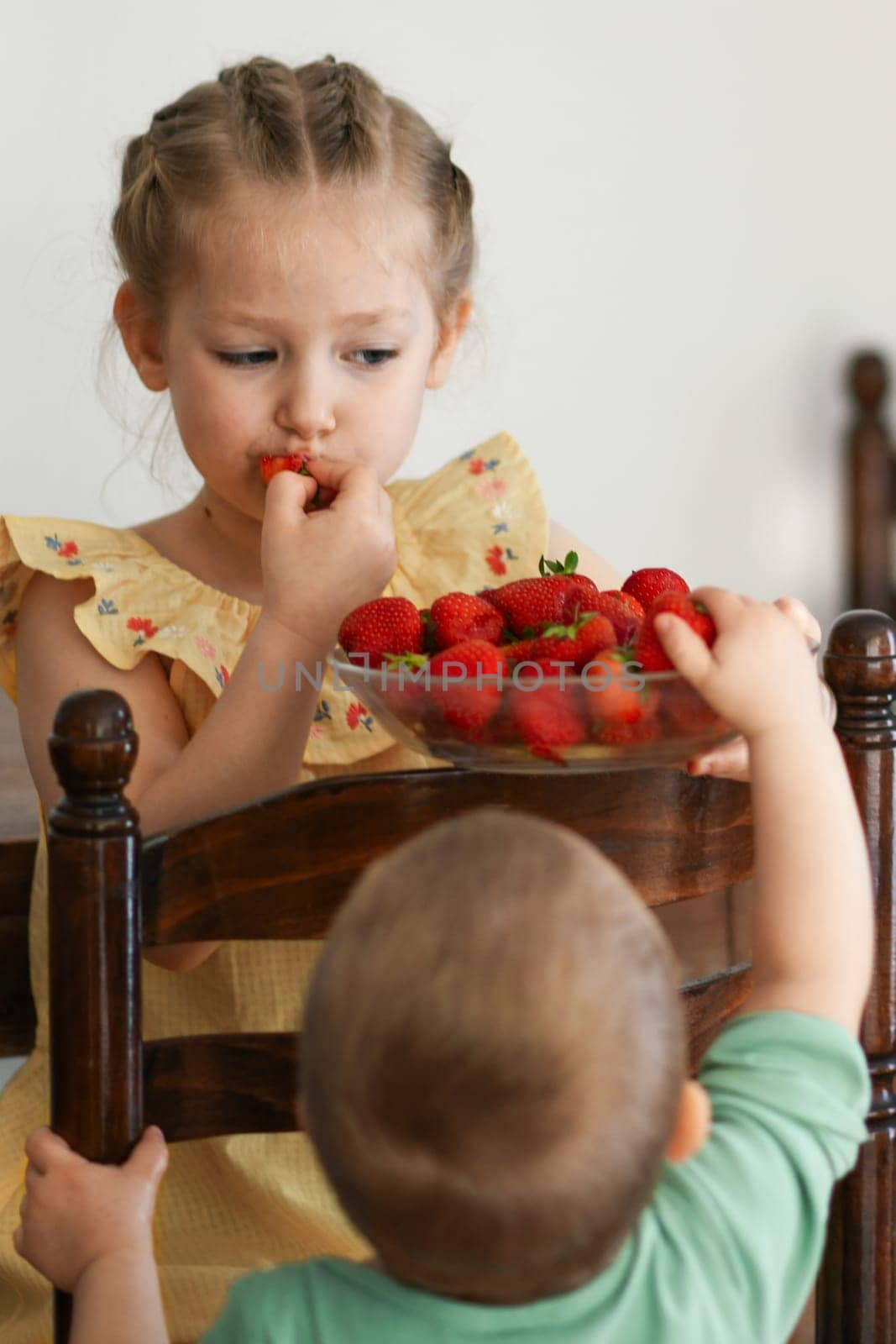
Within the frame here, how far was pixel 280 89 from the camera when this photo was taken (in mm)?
1268

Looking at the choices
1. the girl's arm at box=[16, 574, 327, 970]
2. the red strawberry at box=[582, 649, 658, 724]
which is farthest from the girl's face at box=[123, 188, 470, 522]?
the red strawberry at box=[582, 649, 658, 724]

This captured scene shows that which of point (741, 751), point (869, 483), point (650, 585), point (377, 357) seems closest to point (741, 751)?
point (741, 751)

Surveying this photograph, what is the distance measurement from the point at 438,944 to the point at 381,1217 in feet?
0.34

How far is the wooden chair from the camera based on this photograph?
29.3 inches

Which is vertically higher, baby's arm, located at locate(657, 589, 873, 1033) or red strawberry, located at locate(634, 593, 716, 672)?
red strawberry, located at locate(634, 593, 716, 672)

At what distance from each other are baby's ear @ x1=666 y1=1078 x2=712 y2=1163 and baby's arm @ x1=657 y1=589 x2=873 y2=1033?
0.11m

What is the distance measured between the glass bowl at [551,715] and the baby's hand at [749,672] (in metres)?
0.02

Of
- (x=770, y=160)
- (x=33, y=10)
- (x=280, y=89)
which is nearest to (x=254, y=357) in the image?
(x=280, y=89)

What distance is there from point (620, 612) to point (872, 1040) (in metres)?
0.29

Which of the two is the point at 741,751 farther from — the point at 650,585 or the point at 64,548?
the point at 64,548

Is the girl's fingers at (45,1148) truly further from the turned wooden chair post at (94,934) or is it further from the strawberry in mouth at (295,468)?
the strawberry in mouth at (295,468)

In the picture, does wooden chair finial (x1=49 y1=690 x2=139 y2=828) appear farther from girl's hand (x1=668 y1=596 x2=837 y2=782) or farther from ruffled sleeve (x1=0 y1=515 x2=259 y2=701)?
ruffled sleeve (x1=0 y1=515 x2=259 y2=701)

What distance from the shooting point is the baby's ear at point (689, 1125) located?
618mm

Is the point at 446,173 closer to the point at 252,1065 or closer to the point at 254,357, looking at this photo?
the point at 254,357
